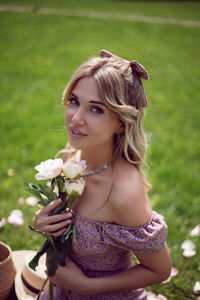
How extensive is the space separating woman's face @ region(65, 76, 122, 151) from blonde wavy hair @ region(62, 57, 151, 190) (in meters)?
0.03

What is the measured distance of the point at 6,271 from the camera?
2.12 meters

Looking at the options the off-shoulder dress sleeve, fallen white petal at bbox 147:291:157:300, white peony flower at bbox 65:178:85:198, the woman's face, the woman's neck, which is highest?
the woman's face

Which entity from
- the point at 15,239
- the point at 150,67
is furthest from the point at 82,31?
the point at 15,239

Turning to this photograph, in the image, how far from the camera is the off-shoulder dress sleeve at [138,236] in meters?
1.69

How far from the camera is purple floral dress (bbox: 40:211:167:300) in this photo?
66.9 inches

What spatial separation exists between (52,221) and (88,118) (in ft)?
1.77

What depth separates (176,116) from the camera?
5539 mm

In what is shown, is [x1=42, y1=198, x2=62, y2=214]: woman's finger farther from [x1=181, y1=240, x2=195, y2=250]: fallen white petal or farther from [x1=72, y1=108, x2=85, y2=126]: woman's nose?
[x1=181, y1=240, x2=195, y2=250]: fallen white petal

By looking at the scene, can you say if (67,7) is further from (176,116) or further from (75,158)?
(75,158)

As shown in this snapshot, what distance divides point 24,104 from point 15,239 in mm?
3079

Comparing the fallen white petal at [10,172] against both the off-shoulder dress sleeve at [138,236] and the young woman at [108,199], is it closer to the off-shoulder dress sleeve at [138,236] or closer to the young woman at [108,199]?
the young woman at [108,199]

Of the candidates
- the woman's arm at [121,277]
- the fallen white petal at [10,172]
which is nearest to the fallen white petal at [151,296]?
the woman's arm at [121,277]

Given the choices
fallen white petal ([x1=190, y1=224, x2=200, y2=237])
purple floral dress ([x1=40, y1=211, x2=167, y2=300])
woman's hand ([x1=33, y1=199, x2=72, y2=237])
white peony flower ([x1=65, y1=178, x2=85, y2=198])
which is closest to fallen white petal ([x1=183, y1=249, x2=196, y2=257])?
fallen white petal ([x1=190, y1=224, x2=200, y2=237])

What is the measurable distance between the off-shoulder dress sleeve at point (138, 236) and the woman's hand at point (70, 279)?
238mm
